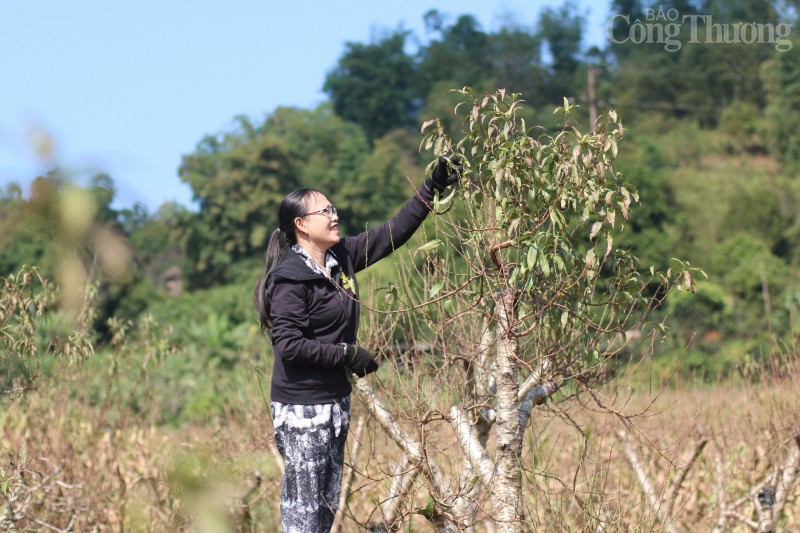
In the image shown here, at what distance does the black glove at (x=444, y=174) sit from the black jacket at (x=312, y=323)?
61 mm

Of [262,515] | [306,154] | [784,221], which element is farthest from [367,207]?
[262,515]

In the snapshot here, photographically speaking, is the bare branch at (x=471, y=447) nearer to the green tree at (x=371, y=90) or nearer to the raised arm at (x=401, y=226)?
the raised arm at (x=401, y=226)

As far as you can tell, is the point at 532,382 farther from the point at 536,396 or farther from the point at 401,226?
the point at 401,226

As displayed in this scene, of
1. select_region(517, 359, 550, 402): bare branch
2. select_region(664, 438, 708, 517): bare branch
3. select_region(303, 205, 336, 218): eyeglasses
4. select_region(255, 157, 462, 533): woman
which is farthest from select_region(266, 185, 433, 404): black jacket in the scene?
select_region(664, 438, 708, 517): bare branch

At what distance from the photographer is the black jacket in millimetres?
3691

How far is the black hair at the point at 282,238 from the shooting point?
3908 millimetres

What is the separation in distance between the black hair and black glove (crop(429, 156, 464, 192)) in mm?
443

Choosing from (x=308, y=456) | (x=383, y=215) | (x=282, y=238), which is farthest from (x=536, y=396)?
(x=383, y=215)

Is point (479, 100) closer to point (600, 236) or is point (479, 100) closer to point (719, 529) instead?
point (600, 236)

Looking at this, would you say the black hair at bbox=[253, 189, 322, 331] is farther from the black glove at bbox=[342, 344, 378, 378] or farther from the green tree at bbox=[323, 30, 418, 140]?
the green tree at bbox=[323, 30, 418, 140]

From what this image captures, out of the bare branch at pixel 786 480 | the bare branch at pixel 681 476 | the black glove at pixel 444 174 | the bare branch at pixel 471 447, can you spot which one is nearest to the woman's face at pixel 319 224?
the black glove at pixel 444 174

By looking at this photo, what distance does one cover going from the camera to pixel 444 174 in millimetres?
3928

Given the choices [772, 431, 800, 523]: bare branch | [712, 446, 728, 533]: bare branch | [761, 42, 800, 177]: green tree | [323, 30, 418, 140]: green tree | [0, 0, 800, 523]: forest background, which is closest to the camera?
[712, 446, 728, 533]: bare branch

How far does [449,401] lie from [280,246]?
0.88 metres
